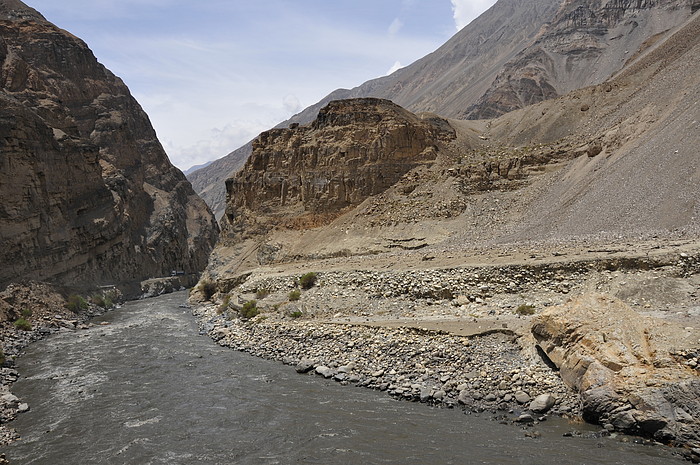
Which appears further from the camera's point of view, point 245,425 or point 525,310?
point 525,310

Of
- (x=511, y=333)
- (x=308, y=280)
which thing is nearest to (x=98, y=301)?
(x=308, y=280)

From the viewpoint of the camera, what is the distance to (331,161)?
41.4 metres

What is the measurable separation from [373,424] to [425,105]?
134713mm

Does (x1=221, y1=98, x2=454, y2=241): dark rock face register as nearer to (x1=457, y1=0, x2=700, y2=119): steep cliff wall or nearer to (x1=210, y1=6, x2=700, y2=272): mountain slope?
(x1=210, y1=6, x2=700, y2=272): mountain slope

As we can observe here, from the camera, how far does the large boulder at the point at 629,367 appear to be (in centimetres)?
1091

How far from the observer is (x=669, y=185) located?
84.6 feet

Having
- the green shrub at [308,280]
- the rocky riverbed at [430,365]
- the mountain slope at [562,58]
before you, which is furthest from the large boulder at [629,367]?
the mountain slope at [562,58]

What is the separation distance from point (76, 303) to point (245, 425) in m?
32.3

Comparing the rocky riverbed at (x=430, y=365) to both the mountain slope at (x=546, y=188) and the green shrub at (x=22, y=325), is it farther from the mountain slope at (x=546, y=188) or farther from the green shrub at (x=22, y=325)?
the green shrub at (x=22, y=325)

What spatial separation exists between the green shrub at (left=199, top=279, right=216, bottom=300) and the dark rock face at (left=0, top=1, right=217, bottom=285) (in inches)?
536

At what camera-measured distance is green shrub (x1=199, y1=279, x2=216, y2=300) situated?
141ft

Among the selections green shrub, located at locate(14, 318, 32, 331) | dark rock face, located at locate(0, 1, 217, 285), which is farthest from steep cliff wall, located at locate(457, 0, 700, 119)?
green shrub, located at locate(14, 318, 32, 331)

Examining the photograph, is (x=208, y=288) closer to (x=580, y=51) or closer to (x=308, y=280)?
(x=308, y=280)

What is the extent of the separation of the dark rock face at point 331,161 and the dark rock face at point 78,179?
17.2 metres
